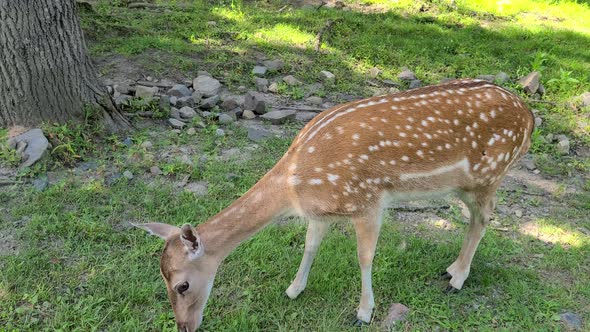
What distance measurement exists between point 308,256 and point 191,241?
1155 mm

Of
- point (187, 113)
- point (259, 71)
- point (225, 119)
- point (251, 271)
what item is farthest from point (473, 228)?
point (259, 71)

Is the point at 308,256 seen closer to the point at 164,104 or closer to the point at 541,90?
the point at 164,104

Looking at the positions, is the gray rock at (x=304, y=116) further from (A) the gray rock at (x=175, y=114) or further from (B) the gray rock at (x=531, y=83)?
(B) the gray rock at (x=531, y=83)

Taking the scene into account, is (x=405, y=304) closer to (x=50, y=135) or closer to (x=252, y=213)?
(x=252, y=213)

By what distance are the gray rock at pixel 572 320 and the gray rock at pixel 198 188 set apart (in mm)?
3192

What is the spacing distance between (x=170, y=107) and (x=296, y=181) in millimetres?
3386

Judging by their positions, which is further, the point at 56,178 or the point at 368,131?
the point at 56,178

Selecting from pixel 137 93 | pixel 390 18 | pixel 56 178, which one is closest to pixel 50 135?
pixel 56 178

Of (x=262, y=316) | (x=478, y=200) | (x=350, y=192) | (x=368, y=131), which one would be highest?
(x=368, y=131)

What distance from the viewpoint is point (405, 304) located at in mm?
4312

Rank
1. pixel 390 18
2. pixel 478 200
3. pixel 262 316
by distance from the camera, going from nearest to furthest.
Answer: pixel 262 316 → pixel 478 200 → pixel 390 18

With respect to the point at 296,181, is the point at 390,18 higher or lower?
lower

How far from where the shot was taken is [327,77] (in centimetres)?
802

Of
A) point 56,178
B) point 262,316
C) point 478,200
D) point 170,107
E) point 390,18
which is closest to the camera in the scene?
point 262,316
